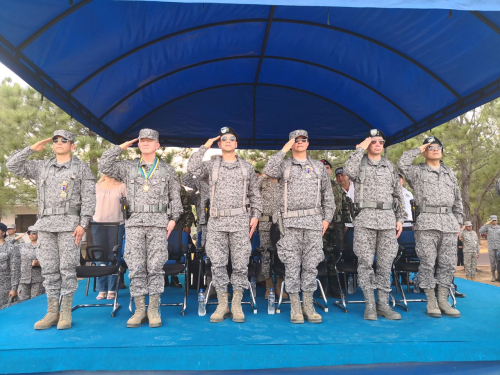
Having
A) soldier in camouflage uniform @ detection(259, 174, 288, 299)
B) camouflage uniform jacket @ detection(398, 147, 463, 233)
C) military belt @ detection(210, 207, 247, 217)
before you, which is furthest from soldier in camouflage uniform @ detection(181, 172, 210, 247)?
camouflage uniform jacket @ detection(398, 147, 463, 233)

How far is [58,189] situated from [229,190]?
6.28 ft

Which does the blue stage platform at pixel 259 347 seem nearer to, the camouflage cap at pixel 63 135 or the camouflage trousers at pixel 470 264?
the camouflage cap at pixel 63 135

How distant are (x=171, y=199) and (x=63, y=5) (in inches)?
95.7

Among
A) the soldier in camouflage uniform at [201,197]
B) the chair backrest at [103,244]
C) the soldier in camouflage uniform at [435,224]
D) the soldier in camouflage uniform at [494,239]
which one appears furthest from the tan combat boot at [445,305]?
the soldier in camouflage uniform at [494,239]

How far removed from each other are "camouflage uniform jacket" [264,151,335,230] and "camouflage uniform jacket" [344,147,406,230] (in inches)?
13.8

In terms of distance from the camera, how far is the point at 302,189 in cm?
440

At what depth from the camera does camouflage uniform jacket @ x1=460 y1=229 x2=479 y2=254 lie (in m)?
13.2

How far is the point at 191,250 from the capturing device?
5582 mm

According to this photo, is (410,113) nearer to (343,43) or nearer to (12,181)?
(343,43)

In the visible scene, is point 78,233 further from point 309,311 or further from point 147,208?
point 309,311

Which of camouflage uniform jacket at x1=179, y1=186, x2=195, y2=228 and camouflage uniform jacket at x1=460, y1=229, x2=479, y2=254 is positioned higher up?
camouflage uniform jacket at x1=179, y1=186, x2=195, y2=228

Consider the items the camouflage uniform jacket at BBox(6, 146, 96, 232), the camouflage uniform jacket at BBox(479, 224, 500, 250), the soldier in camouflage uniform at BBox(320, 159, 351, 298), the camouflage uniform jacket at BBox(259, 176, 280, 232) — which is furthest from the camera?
the camouflage uniform jacket at BBox(479, 224, 500, 250)

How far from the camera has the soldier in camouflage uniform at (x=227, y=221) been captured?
167 inches

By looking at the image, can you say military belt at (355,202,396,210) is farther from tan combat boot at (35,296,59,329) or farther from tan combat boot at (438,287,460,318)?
tan combat boot at (35,296,59,329)
